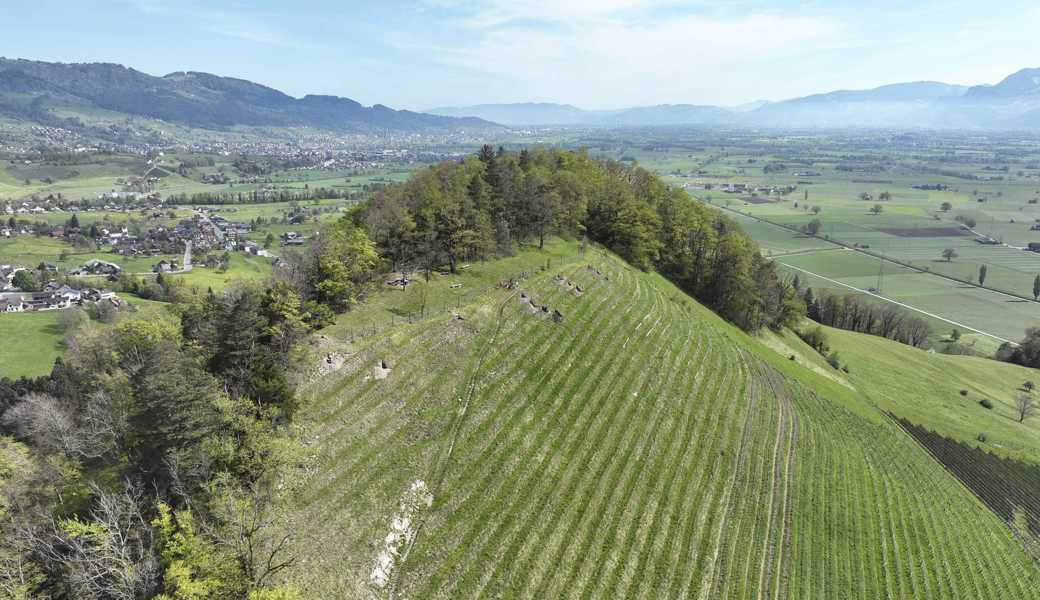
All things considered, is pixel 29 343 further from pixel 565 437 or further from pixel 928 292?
pixel 928 292

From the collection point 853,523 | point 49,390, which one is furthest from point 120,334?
point 853,523

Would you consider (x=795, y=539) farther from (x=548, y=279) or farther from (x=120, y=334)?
(x=120, y=334)

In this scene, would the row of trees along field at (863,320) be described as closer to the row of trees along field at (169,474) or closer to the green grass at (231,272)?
the row of trees along field at (169,474)

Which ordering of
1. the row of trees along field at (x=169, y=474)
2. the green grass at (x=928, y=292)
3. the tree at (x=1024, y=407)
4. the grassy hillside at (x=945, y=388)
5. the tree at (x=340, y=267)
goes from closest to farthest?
the row of trees along field at (x=169, y=474) < the tree at (x=340, y=267) < the grassy hillside at (x=945, y=388) < the tree at (x=1024, y=407) < the green grass at (x=928, y=292)

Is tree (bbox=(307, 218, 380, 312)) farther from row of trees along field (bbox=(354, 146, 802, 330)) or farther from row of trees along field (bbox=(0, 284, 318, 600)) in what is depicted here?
row of trees along field (bbox=(354, 146, 802, 330))

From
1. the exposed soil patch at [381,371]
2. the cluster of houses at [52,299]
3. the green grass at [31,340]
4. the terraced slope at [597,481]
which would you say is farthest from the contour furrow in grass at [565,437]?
the cluster of houses at [52,299]

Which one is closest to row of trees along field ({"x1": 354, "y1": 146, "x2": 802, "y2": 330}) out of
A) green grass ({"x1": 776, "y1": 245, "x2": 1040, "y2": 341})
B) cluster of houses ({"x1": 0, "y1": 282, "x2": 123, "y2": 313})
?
green grass ({"x1": 776, "y1": 245, "x2": 1040, "y2": 341})
